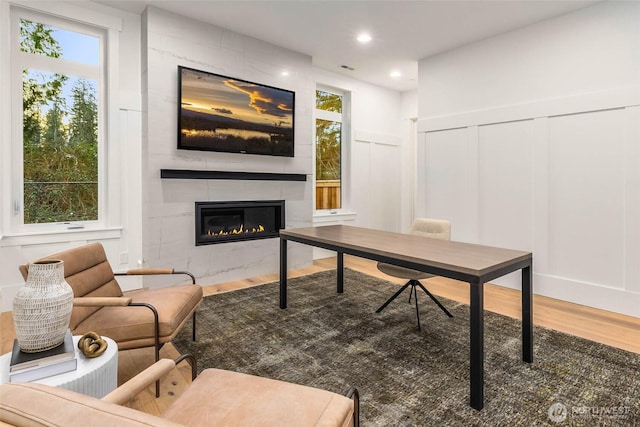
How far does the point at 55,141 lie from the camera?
332 centimetres

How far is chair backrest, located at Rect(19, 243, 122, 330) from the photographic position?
1.88 metres

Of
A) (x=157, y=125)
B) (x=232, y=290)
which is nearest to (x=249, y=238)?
(x=232, y=290)

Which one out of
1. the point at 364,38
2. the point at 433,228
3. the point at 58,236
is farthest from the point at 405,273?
the point at 58,236

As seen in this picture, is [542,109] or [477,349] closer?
[477,349]

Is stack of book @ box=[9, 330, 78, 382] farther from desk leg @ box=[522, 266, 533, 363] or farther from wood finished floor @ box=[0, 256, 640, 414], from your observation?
desk leg @ box=[522, 266, 533, 363]

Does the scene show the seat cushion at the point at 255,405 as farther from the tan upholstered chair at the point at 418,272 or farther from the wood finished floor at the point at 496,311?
→ the tan upholstered chair at the point at 418,272

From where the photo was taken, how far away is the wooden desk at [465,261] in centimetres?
171

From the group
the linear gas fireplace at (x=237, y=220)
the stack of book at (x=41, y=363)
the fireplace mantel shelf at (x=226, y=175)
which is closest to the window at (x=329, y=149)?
the fireplace mantel shelf at (x=226, y=175)

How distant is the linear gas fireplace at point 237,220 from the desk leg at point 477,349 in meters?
2.98

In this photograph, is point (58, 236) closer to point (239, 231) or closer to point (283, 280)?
point (239, 231)

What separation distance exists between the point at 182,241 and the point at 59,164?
1378 mm

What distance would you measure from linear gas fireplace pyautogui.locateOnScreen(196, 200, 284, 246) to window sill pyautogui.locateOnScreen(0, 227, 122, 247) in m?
0.86

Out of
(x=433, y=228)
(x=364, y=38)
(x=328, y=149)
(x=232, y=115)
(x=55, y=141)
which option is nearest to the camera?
(x=433, y=228)

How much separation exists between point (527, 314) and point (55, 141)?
4.28 meters
